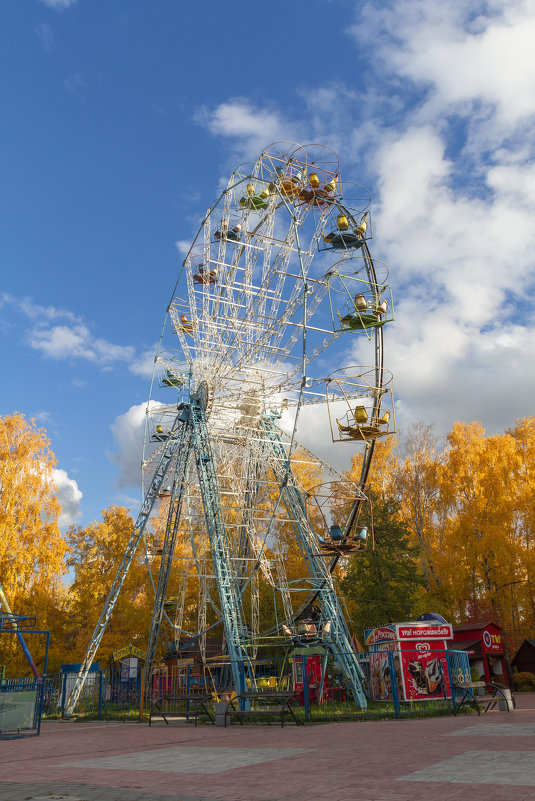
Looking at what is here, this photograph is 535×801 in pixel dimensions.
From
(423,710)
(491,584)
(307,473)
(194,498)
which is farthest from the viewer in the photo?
(307,473)

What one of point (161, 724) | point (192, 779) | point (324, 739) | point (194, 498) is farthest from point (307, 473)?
point (192, 779)

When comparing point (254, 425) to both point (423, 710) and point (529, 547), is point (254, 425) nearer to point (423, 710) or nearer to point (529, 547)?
point (423, 710)

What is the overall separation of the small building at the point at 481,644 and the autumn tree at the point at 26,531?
57.5 feet

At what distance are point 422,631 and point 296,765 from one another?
9953mm

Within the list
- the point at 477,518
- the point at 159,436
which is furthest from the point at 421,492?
the point at 159,436

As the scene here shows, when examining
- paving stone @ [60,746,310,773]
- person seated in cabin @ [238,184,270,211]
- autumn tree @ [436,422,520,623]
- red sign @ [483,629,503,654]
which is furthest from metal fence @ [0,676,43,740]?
autumn tree @ [436,422,520,623]

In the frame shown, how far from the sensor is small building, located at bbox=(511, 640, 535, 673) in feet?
91.1

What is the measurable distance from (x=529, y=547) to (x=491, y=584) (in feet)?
9.68

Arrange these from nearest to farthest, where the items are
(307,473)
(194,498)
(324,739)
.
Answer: (324,739) < (194,498) < (307,473)

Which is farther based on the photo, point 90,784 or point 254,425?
point 254,425

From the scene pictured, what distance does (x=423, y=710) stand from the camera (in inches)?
558

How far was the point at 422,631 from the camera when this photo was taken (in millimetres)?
16750

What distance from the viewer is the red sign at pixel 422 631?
16641mm

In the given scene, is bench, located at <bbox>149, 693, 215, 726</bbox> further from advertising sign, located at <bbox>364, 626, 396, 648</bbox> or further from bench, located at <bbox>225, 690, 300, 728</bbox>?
advertising sign, located at <bbox>364, 626, 396, 648</bbox>
